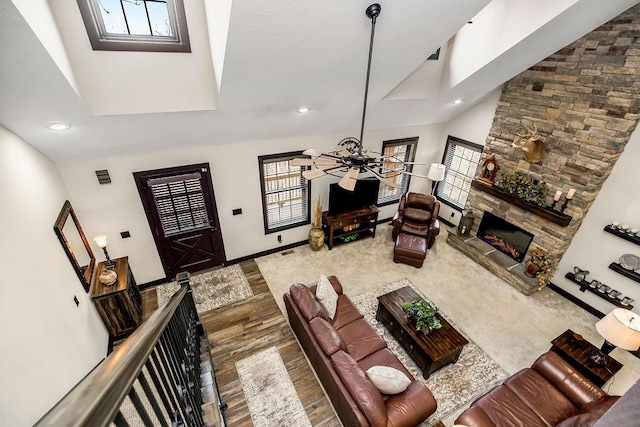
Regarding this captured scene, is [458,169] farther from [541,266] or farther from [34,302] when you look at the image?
[34,302]

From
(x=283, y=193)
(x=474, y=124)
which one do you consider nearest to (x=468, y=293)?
A: (x=474, y=124)

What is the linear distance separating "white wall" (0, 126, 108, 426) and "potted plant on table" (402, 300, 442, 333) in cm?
377

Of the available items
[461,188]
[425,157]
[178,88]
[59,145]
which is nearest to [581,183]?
[461,188]

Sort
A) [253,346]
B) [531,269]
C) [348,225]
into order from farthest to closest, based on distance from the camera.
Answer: [348,225], [531,269], [253,346]

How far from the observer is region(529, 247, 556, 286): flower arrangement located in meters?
5.21

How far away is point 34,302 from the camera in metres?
2.59

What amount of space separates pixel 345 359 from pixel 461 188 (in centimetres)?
528

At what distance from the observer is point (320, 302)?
13.3 ft

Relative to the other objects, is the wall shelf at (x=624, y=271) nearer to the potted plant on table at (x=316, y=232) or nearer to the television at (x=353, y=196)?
the television at (x=353, y=196)

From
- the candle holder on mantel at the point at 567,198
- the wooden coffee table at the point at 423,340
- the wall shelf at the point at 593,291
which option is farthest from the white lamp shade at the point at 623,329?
the candle holder on mantel at the point at 567,198

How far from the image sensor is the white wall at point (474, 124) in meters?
5.86

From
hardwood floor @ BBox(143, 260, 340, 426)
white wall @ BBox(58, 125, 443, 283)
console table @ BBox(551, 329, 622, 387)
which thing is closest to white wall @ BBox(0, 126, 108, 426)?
white wall @ BBox(58, 125, 443, 283)

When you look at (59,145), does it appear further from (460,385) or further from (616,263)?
(616,263)

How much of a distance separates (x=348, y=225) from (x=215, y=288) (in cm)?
286
